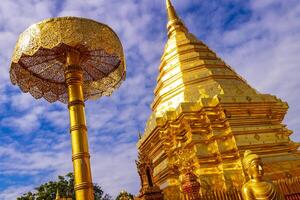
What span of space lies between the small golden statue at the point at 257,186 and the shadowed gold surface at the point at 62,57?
13.2ft

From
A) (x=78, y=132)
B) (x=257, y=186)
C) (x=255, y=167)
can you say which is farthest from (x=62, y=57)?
(x=257, y=186)

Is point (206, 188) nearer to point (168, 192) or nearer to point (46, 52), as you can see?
point (168, 192)

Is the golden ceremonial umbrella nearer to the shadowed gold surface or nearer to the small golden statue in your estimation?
the shadowed gold surface

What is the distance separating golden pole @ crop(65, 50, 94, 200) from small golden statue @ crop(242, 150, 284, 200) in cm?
396

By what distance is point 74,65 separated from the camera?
7727 millimetres

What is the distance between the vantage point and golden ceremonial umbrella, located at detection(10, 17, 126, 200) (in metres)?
6.84

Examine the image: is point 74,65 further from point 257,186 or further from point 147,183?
point 257,186

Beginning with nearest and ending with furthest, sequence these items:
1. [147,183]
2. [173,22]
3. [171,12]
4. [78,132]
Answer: [78,132] → [147,183] → [173,22] → [171,12]

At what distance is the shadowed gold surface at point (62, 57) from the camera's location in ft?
24.1

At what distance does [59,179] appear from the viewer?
3114cm

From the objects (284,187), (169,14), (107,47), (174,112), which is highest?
(169,14)

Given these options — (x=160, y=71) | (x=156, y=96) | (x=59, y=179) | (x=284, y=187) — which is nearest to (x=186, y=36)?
(x=160, y=71)

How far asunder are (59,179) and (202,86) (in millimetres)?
18833

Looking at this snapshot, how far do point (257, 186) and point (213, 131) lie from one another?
283 inches
